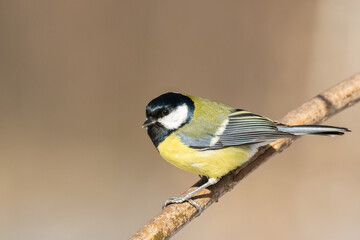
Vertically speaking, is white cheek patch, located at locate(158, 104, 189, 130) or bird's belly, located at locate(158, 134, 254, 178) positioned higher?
white cheek patch, located at locate(158, 104, 189, 130)

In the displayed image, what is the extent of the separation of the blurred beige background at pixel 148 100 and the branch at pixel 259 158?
150cm

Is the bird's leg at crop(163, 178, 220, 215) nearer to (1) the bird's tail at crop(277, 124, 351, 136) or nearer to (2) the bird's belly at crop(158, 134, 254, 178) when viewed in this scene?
(2) the bird's belly at crop(158, 134, 254, 178)

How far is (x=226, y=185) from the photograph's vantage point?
183cm

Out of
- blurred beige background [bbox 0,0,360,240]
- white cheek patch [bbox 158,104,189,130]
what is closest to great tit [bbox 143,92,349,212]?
white cheek patch [bbox 158,104,189,130]

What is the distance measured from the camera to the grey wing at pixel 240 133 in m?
1.79

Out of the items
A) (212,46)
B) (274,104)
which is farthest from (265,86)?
(212,46)

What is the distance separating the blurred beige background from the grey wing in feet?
5.17

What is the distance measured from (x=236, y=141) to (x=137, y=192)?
1.81 metres

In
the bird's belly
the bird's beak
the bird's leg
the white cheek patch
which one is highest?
the bird's beak

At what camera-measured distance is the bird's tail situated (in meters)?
1.66

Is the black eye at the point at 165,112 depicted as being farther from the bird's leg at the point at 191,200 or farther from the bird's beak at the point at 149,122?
the bird's leg at the point at 191,200

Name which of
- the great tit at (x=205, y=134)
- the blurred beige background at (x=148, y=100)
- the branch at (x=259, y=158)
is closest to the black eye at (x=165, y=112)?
the great tit at (x=205, y=134)

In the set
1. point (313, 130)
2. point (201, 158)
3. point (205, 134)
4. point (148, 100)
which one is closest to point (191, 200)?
point (201, 158)

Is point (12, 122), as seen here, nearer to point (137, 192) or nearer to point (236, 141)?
point (137, 192)
